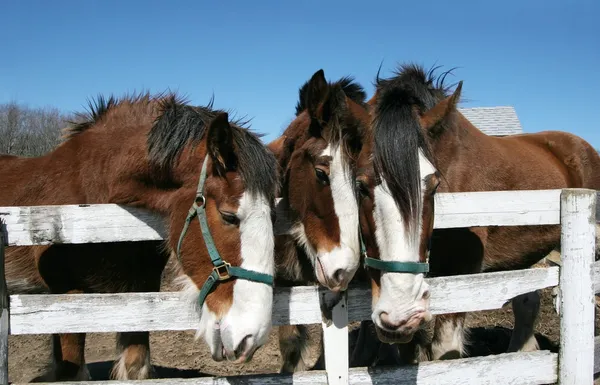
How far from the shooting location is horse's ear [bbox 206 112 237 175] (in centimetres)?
245

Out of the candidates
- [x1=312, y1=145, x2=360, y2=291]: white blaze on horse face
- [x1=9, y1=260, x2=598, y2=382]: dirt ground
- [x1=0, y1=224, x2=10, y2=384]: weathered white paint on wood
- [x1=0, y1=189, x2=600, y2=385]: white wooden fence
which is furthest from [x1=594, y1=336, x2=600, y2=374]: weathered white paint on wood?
[x1=0, y1=224, x2=10, y2=384]: weathered white paint on wood

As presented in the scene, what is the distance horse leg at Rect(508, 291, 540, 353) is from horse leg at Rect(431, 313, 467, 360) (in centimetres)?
215

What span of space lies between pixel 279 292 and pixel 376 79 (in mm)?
2035

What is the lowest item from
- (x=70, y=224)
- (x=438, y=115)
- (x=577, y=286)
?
(x=577, y=286)

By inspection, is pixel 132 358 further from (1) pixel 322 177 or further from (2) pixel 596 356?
(2) pixel 596 356

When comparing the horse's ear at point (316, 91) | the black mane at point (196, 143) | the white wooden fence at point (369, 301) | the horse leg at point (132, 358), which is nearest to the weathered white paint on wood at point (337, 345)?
the white wooden fence at point (369, 301)

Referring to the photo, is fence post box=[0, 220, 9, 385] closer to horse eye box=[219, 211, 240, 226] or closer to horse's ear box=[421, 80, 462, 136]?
horse eye box=[219, 211, 240, 226]

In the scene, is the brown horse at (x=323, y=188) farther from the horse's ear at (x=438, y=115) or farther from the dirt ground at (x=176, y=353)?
the dirt ground at (x=176, y=353)

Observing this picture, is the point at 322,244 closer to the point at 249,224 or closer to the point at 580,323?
the point at 249,224

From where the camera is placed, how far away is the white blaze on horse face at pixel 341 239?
258 centimetres

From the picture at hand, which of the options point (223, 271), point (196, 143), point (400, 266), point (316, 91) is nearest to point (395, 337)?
point (400, 266)

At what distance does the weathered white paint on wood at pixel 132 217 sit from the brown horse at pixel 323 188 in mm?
651

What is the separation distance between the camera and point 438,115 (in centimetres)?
307

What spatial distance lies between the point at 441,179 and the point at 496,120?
2094cm
